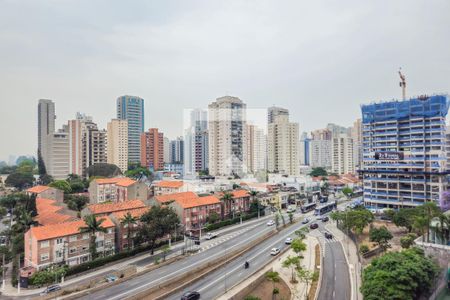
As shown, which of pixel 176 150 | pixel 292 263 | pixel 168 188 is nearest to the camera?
pixel 292 263

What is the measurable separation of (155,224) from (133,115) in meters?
115

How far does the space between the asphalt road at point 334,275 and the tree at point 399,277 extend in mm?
4338

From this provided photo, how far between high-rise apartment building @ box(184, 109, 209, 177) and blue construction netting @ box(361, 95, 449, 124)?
2463 inches

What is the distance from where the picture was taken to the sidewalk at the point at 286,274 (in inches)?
1061

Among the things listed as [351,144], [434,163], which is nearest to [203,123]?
[351,144]

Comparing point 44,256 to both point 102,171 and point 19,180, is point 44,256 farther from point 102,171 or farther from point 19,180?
point 19,180

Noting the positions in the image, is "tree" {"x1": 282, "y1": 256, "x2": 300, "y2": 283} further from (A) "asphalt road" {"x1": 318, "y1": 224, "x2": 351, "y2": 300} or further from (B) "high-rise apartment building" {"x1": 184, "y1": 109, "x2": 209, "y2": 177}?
(B) "high-rise apartment building" {"x1": 184, "y1": 109, "x2": 209, "y2": 177}

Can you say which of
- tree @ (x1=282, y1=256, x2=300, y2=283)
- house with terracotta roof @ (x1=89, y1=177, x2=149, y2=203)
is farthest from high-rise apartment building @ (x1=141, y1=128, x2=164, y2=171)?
tree @ (x1=282, y1=256, x2=300, y2=283)

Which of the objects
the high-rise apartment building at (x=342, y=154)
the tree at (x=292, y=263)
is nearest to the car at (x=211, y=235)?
the tree at (x=292, y=263)

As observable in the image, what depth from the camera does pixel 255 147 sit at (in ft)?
330

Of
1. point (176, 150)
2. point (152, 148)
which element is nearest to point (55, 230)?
point (152, 148)

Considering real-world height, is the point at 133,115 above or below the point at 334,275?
above

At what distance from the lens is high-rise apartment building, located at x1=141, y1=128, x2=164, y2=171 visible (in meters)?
129

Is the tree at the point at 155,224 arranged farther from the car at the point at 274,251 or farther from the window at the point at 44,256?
the car at the point at 274,251
